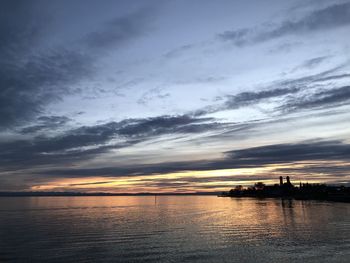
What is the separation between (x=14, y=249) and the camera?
49.9 metres

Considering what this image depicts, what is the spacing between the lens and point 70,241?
5600 cm

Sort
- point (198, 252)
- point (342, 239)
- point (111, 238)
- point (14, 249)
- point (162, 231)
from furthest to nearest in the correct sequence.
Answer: point (162, 231) → point (111, 238) → point (342, 239) → point (14, 249) → point (198, 252)

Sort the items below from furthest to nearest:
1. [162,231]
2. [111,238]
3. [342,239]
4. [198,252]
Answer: [162,231]
[111,238]
[342,239]
[198,252]

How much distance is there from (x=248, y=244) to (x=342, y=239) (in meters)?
15.2

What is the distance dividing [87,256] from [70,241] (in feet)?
42.6

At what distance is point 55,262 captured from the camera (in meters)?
41.2

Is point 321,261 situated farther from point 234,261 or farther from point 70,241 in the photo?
point 70,241

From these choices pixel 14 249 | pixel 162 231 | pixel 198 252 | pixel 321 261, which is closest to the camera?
pixel 321 261

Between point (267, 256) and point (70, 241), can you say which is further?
point (70, 241)

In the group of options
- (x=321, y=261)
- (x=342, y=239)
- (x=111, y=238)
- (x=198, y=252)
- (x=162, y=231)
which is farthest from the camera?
(x=162, y=231)

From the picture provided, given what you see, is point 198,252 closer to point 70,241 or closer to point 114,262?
point 114,262

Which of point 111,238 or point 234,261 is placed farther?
point 111,238

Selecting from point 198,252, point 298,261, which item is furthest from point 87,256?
point 298,261

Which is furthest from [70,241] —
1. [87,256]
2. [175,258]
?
[175,258]
